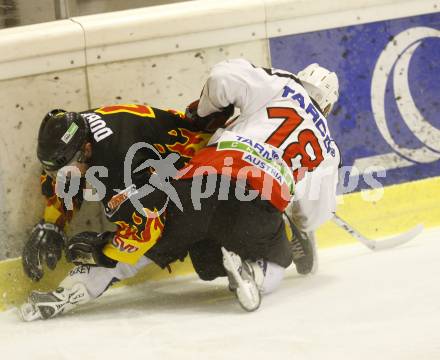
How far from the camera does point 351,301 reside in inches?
131

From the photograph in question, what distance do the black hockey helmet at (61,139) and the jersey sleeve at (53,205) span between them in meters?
0.22

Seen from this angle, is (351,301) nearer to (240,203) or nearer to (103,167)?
(240,203)

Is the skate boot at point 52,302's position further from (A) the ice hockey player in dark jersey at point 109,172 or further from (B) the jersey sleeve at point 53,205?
(B) the jersey sleeve at point 53,205

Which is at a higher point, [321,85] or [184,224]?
[321,85]

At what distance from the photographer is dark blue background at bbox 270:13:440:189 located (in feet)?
13.1

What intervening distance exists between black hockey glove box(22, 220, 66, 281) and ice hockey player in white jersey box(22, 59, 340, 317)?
12 centimetres

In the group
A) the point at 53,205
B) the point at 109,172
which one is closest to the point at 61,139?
the point at 109,172

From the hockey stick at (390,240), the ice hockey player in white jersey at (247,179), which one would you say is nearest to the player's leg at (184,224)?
the ice hockey player in white jersey at (247,179)

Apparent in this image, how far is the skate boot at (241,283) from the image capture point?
3277 millimetres

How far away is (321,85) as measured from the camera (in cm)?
366

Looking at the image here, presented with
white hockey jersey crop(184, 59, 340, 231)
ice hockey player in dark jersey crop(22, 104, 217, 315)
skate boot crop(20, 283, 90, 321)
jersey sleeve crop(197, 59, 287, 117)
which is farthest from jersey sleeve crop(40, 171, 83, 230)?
jersey sleeve crop(197, 59, 287, 117)

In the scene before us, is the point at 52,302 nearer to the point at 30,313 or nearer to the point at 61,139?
the point at 30,313

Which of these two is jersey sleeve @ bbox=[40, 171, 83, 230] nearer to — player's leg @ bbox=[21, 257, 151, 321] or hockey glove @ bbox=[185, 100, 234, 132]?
player's leg @ bbox=[21, 257, 151, 321]

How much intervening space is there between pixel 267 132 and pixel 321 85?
344 mm
